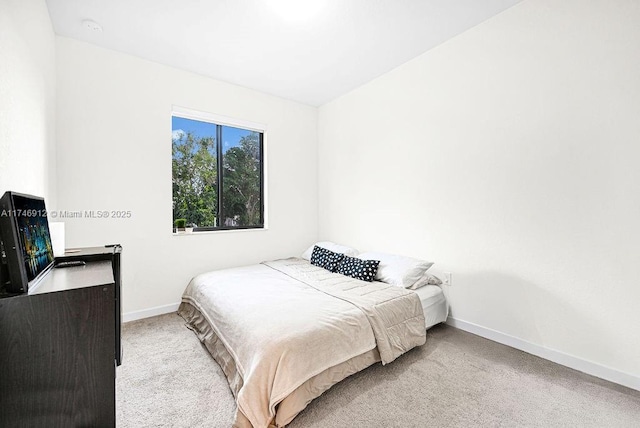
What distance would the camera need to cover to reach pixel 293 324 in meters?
1.68

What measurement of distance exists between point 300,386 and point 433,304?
151cm

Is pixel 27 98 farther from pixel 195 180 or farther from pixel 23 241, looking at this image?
pixel 195 180

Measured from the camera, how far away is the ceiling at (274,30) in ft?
7.06

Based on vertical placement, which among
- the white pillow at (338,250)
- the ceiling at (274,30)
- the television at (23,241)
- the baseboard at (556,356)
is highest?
the ceiling at (274,30)

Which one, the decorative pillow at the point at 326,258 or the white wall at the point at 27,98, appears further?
the decorative pillow at the point at 326,258

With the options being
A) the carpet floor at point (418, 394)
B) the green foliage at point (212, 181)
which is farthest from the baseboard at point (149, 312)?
the green foliage at point (212, 181)

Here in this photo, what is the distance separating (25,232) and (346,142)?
3.25m

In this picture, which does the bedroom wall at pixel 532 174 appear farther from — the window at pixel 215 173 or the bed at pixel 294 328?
the window at pixel 215 173

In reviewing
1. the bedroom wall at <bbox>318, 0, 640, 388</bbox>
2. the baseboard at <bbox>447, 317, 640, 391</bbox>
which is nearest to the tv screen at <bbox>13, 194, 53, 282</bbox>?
the bedroom wall at <bbox>318, 0, 640, 388</bbox>

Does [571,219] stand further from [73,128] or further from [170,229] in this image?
[73,128]

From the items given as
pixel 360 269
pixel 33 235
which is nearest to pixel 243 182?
pixel 360 269

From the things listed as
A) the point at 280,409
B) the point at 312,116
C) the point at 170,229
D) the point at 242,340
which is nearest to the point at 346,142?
the point at 312,116

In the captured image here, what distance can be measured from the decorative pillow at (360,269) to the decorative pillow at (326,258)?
14cm

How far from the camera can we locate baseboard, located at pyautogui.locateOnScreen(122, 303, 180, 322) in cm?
276
